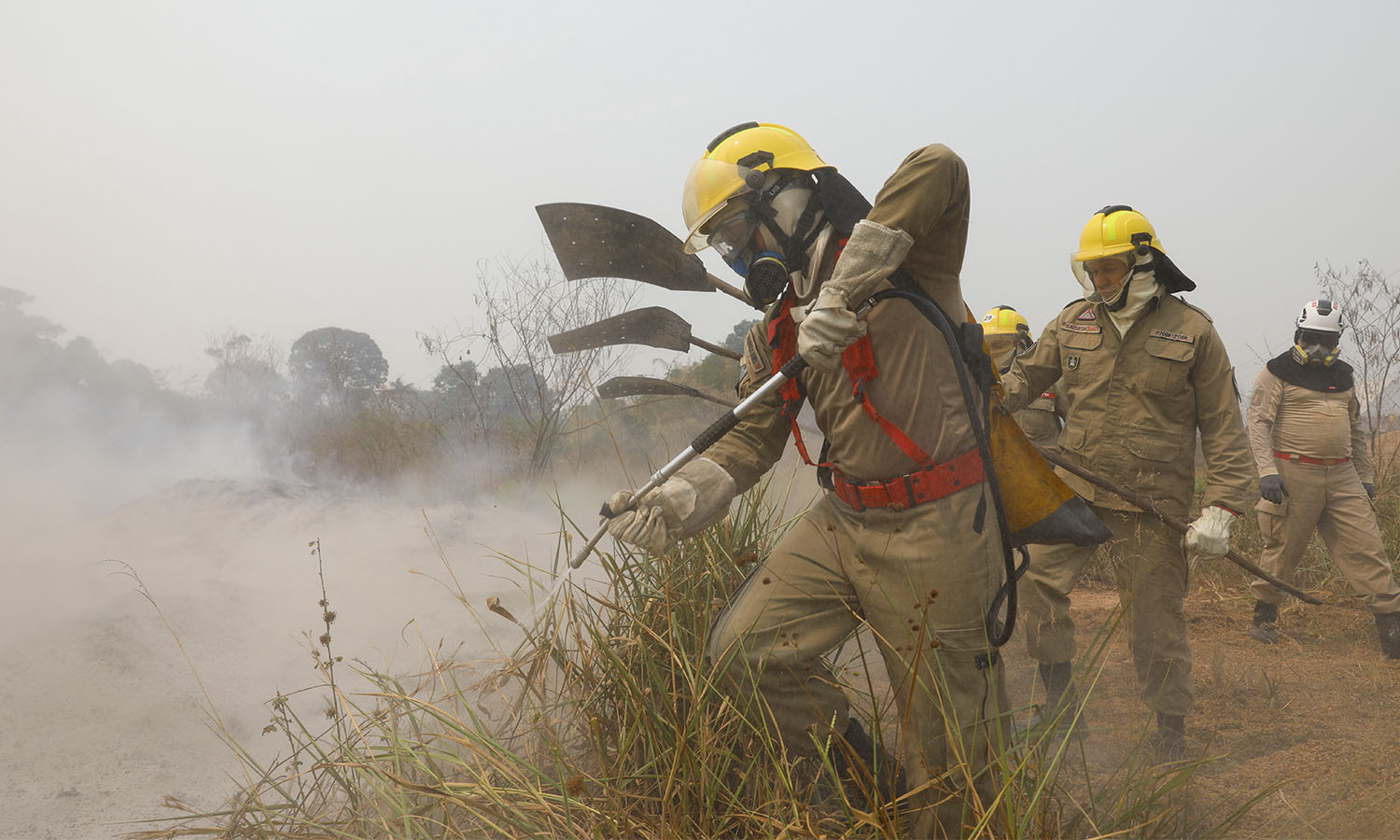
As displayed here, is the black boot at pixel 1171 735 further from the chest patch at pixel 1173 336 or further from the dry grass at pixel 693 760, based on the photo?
the chest patch at pixel 1173 336

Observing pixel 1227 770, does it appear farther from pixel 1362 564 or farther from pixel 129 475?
pixel 129 475

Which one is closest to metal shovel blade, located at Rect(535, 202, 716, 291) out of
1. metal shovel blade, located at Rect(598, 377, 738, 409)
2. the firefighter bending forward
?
metal shovel blade, located at Rect(598, 377, 738, 409)

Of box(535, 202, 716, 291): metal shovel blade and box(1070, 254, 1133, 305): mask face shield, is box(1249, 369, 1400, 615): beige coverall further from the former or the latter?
box(535, 202, 716, 291): metal shovel blade

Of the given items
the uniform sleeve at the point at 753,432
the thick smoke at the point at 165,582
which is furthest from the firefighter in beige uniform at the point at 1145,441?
the thick smoke at the point at 165,582

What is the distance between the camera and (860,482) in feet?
6.65

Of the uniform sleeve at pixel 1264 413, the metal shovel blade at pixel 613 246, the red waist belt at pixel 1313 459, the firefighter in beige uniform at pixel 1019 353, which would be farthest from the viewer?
the firefighter in beige uniform at pixel 1019 353

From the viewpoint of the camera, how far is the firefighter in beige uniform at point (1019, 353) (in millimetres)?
5004

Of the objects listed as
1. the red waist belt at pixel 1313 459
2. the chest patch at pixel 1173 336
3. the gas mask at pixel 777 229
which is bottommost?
the red waist belt at pixel 1313 459

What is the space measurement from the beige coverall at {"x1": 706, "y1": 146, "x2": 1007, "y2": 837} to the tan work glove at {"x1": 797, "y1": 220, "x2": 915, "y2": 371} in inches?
2.1

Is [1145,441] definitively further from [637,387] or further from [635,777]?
[635,777]

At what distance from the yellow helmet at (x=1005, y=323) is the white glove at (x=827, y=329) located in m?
4.21

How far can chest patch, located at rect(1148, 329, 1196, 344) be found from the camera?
119 inches

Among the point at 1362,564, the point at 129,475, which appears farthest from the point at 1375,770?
the point at 129,475

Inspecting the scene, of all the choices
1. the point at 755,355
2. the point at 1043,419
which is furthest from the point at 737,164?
the point at 1043,419
